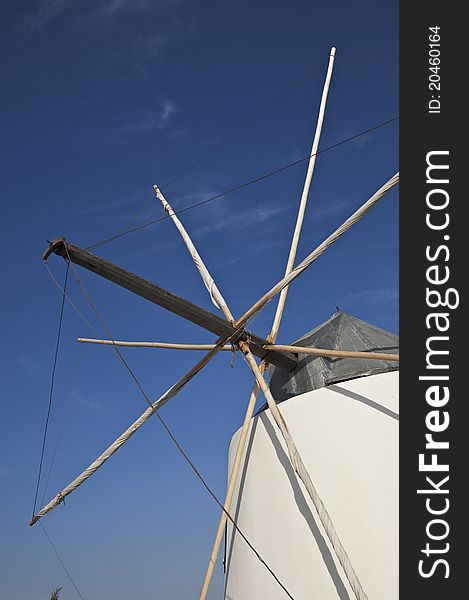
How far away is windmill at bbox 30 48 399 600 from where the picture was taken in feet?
17.7

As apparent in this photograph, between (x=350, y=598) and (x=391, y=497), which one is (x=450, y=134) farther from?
(x=350, y=598)

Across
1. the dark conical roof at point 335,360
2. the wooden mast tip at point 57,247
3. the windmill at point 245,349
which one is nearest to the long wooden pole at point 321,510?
the windmill at point 245,349

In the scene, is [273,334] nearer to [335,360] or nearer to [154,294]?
[335,360]

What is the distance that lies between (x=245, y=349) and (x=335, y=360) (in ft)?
3.13

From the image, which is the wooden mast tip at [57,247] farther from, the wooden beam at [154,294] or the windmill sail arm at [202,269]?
the windmill sail arm at [202,269]

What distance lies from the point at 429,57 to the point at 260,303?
9.14 ft

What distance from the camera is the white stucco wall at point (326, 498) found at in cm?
514

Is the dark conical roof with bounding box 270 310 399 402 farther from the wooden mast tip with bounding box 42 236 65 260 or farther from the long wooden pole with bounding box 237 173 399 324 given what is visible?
the wooden mast tip with bounding box 42 236 65 260

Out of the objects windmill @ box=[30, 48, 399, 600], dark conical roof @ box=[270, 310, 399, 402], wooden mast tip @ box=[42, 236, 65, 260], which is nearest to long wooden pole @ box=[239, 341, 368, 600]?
windmill @ box=[30, 48, 399, 600]

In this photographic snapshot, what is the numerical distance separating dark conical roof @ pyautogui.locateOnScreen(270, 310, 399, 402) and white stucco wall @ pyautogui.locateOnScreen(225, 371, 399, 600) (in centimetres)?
47

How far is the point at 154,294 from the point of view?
6020 mm

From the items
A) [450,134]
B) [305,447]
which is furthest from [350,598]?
[450,134]

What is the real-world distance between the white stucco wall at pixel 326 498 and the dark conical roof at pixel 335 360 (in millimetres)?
466

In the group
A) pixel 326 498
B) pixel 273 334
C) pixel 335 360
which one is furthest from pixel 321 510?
pixel 273 334
